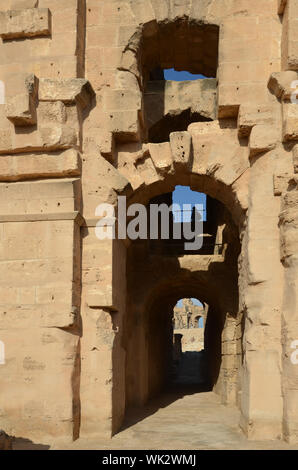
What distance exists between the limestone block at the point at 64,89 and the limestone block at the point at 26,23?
2.37 feet

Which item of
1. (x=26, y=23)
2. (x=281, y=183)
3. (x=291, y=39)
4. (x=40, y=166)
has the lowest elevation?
(x=281, y=183)

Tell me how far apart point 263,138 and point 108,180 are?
198 cm

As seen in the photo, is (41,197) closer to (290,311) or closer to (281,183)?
(281,183)

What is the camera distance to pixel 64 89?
5934 mm

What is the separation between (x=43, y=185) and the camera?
229 inches

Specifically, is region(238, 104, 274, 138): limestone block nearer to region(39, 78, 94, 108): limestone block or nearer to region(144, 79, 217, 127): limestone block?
region(39, 78, 94, 108): limestone block

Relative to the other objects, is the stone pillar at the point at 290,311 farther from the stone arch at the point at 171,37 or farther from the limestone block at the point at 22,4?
the limestone block at the point at 22,4

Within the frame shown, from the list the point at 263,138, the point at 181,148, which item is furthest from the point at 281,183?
the point at 181,148

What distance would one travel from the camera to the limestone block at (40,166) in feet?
19.2

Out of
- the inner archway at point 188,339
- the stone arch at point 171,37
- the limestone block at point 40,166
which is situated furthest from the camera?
the inner archway at point 188,339

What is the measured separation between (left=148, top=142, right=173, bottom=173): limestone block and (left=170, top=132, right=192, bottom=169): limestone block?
0.10 m

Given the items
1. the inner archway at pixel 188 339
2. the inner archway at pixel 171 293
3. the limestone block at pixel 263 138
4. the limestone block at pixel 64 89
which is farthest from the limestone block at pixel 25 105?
the inner archway at pixel 188 339
